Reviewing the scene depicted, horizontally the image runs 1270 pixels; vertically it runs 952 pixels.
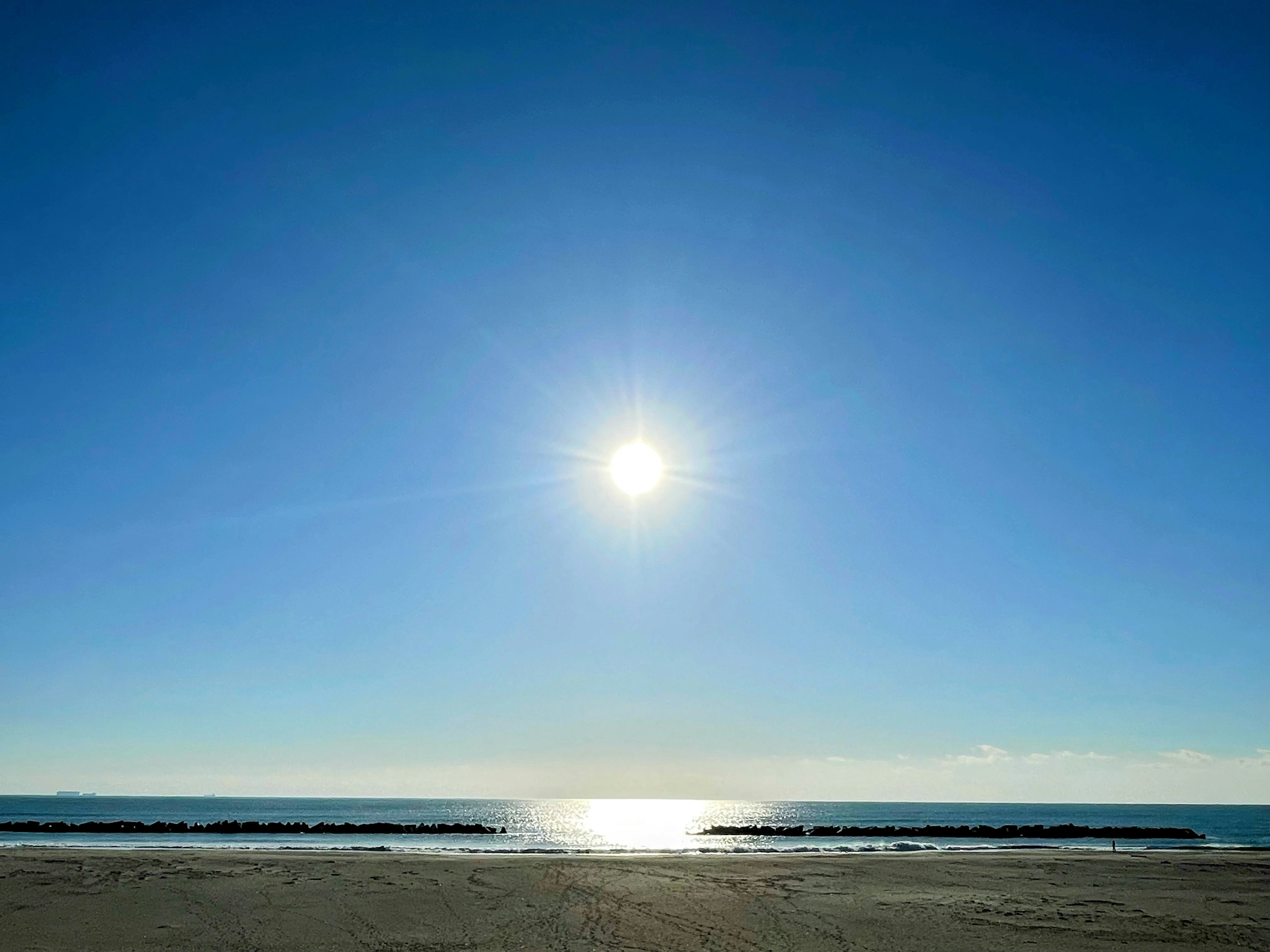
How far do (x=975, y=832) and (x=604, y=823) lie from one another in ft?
162

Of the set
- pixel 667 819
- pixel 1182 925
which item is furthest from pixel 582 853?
pixel 667 819

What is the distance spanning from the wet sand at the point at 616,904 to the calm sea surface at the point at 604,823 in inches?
491

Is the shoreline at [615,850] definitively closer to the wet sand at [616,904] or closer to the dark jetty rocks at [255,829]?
the wet sand at [616,904]

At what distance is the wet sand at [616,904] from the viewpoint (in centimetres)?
1839

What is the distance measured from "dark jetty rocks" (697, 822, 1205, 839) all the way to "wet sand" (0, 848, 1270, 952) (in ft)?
137

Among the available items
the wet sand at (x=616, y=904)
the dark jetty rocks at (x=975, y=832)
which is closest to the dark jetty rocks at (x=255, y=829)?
the dark jetty rocks at (x=975, y=832)

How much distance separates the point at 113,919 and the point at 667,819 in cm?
11512

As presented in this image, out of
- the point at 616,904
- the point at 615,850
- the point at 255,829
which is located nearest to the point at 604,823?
the point at 255,829

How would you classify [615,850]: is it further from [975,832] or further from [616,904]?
[975,832]

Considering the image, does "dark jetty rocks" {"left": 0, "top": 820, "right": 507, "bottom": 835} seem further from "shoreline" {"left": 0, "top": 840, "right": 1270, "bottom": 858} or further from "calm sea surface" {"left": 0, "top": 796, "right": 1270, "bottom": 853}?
"shoreline" {"left": 0, "top": 840, "right": 1270, "bottom": 858}

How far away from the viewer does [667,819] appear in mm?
125812

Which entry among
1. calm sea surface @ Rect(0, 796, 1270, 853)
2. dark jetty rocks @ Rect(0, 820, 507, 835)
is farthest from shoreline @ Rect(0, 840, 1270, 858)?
dark jetty rocks @ Rect(0, 820, 507, 835)

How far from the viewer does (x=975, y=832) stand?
77688 mm

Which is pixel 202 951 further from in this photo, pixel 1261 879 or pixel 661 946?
pixel 1261 879
